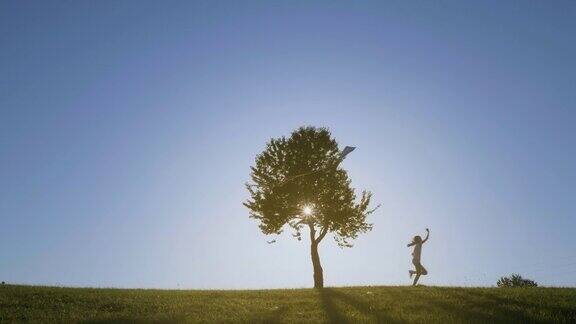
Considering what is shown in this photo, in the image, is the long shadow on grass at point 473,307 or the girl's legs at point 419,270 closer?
the long shadow on grass at point 473,307

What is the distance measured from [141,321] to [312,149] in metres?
24.3

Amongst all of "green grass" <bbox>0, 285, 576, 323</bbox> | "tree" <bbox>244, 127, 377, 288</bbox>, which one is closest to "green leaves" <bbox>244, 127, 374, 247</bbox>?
"tree" <bbox>244, 127, 377, 288</bbox>

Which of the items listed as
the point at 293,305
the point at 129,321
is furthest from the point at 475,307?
the point at 129,321

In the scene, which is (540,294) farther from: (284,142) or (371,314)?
(284,142)

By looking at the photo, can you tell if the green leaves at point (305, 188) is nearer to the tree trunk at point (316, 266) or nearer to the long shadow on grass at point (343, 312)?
the tree trunk at point (316, 266)

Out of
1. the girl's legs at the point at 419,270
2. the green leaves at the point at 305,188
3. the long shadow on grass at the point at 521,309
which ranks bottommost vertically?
the long shadow on grass at the point at 521,309

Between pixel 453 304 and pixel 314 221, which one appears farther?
pixel 314 221

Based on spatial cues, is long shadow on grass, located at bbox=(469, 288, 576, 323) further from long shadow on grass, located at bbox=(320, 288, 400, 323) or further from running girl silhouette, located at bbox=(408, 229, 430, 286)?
running girl silhouette, located at bbox=(408, 229, 430, 286)

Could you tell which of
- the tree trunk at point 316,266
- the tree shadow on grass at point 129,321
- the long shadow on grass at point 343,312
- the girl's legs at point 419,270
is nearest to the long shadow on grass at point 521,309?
the long shadow on grass at point 343,312

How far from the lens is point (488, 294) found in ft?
71.1

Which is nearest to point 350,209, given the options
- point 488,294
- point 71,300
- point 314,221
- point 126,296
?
point 314,221

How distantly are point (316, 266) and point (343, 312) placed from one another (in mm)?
20338

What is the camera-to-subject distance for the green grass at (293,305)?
16500 millimetres

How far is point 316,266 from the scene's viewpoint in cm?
3775
